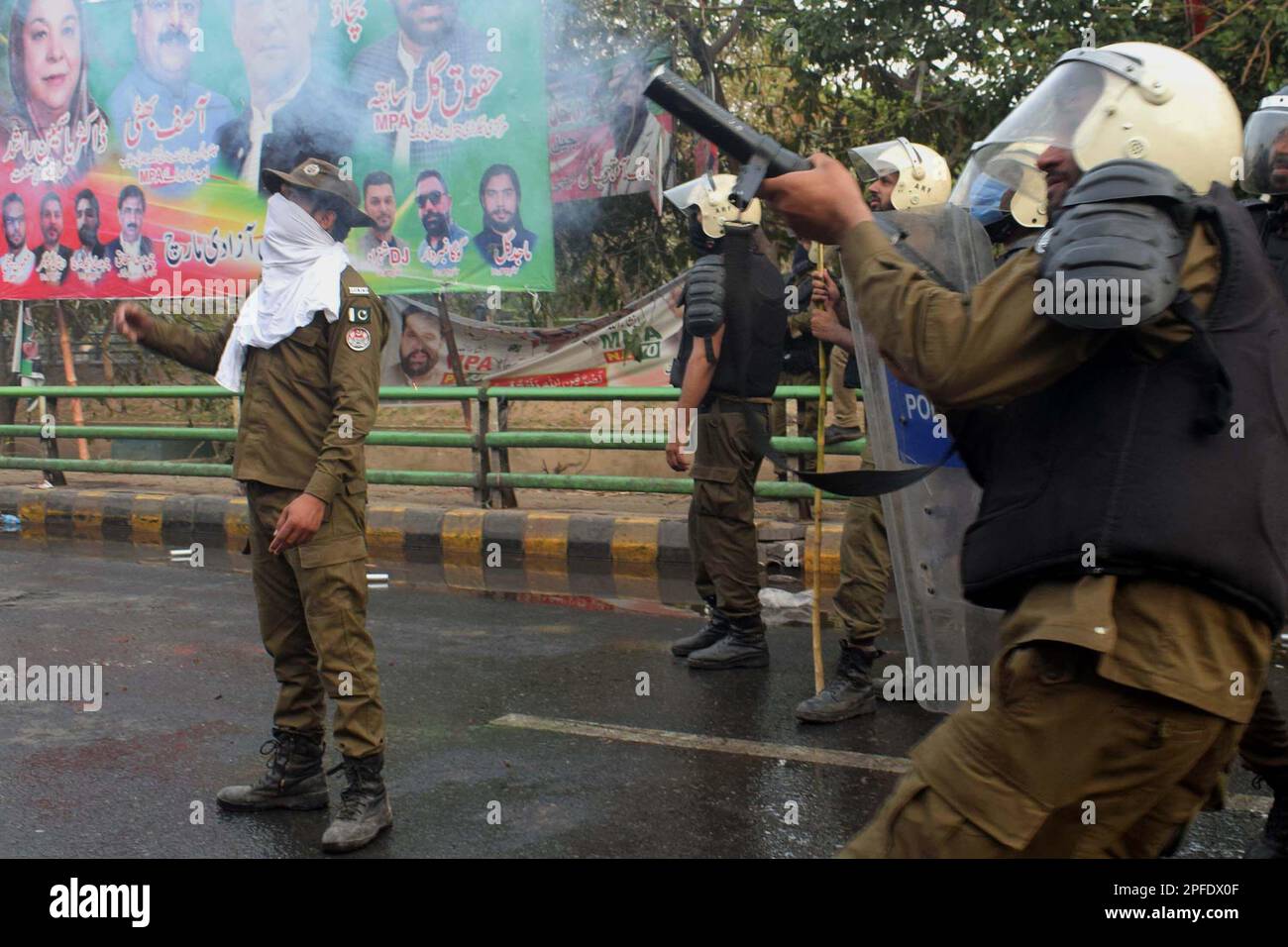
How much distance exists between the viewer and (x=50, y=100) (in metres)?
11.7

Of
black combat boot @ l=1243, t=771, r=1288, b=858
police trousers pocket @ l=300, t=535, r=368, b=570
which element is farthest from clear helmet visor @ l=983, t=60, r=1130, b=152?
police trousers pocket @ l=300, t=535, r=368, b=570

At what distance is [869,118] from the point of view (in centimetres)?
870

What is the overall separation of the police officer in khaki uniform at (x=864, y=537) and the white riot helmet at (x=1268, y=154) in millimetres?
1205

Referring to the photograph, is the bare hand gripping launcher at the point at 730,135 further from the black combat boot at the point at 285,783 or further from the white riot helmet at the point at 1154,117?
the black combat boot at the point at 285,783

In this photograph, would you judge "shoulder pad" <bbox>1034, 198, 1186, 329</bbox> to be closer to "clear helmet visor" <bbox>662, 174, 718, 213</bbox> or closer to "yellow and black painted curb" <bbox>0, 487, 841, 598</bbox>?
"clear helmet visor" <bbox>662, 174, 718, 213</bbox>

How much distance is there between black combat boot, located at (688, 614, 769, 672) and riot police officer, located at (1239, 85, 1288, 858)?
2328 millimetres

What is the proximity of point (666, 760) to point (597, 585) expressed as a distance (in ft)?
10.9

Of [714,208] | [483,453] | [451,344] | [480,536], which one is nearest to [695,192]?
[714,208]

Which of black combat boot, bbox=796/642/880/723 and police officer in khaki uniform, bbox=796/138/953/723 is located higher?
police officer in khaki uniform, bbox=796/138/953/723

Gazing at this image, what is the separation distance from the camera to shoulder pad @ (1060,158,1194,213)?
1.77m

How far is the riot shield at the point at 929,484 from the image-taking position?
2584mm

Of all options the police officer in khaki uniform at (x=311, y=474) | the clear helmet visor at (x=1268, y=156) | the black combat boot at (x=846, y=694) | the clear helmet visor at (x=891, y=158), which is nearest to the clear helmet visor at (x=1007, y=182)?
the clear helmet visor at (x=1268, y=156)

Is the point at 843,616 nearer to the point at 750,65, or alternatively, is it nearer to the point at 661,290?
the point at 661,290
